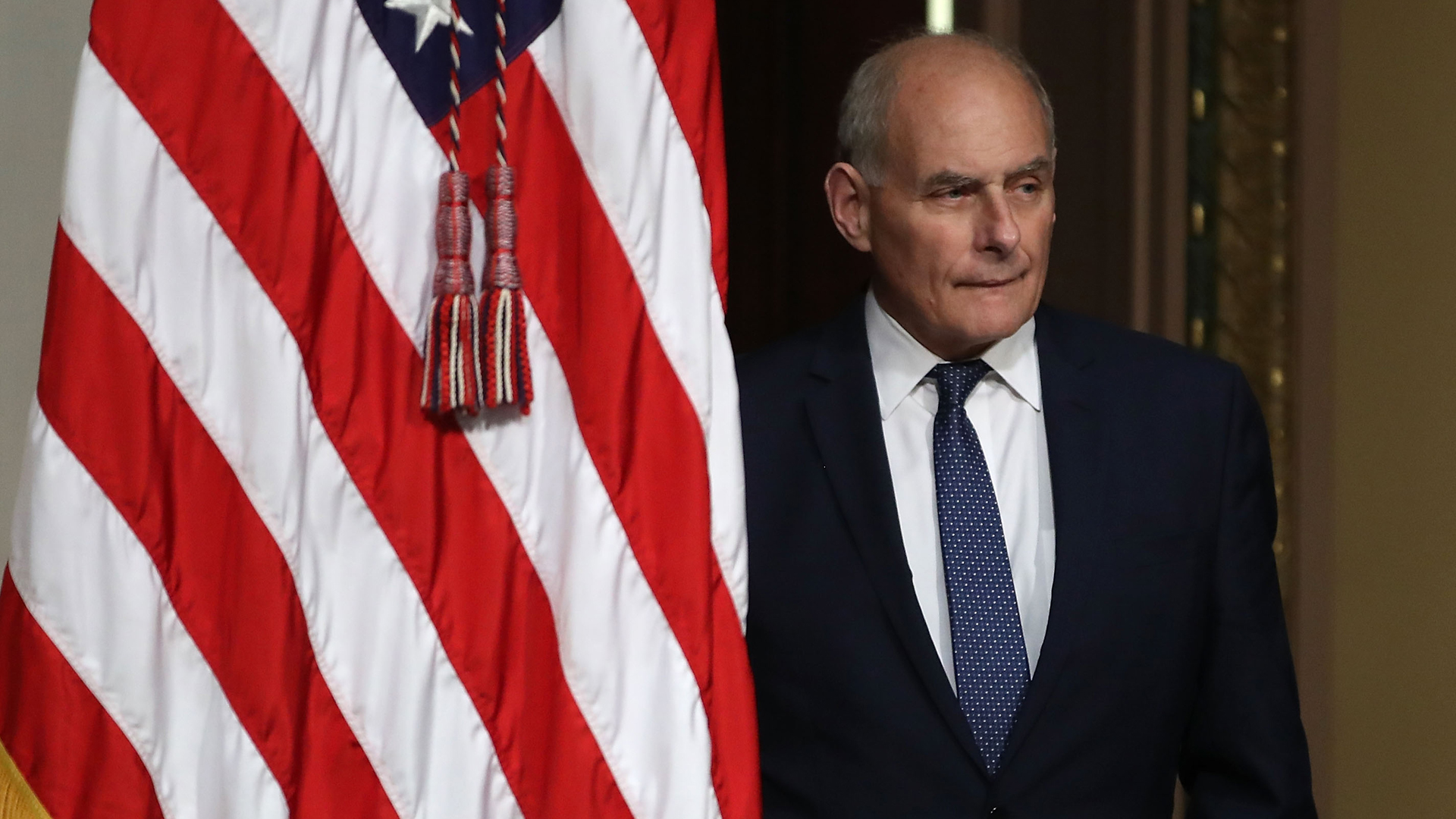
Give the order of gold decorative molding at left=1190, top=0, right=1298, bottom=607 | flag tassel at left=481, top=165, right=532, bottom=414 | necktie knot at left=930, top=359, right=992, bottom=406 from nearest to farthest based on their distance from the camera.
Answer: flag tassel at left=481, top=165, right=532, bottom=414, necktie knot at left=930, top=359, right=992, bottom=406, gold decorative molding at left=1190, top=0, right=1298, bottom=607

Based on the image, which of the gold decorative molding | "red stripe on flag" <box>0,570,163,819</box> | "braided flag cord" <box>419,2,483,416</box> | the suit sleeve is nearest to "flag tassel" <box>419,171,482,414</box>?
"braided flag cord" <box>419,2,483,416</box>

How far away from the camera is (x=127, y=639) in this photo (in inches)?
62.2

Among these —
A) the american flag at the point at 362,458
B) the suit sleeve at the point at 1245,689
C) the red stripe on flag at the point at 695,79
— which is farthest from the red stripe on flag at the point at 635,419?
the suit sleeve at the point at 1245,689

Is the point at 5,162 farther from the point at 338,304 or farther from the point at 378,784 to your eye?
the point at 378,784

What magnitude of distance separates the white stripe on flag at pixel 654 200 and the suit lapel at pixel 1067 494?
0.31 meters

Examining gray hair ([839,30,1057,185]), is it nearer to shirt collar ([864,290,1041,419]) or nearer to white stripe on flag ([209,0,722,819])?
shirt collar ([864,290,1041,419])

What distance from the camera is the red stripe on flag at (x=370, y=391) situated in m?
1.58

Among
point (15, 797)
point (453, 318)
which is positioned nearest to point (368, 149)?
point (453, 318)

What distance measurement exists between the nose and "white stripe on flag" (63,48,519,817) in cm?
68

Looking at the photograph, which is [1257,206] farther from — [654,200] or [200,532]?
[200,532]

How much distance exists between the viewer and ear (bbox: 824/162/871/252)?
6.09 feet

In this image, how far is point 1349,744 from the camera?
2.71 metres

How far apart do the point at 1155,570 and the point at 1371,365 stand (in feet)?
3.89

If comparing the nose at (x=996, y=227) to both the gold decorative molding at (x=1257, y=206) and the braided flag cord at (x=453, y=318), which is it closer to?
the braided flag cord at (x=453, y=318)
